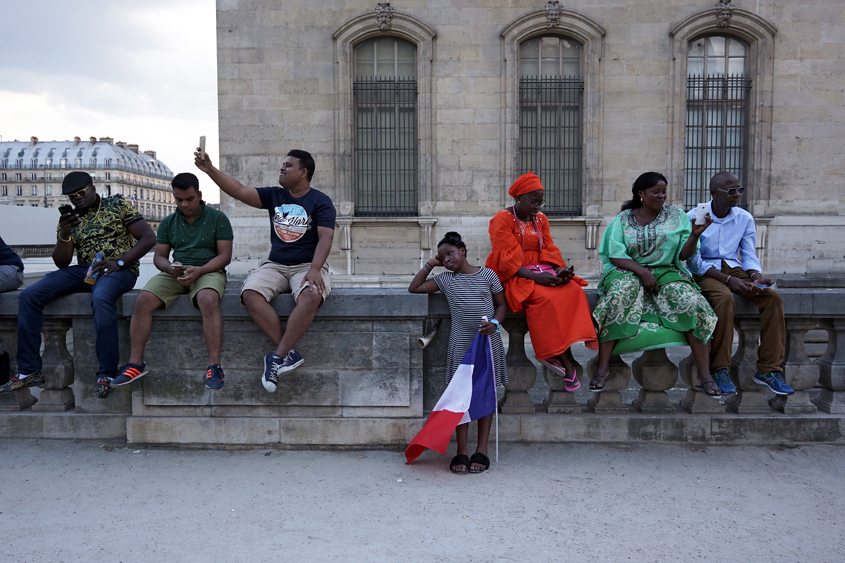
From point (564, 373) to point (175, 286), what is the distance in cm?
300

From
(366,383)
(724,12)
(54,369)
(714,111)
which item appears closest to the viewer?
(366,383)

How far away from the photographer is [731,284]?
4477 millimetres

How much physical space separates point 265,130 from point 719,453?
11125 mm

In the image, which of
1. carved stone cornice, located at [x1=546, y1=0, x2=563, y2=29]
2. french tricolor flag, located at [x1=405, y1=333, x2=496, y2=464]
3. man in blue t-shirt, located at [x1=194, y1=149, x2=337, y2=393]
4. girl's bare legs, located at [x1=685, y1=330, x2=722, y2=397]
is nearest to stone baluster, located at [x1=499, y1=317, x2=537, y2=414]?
french tricolor flag, located at [x1=405, y1=333, x2=496, y2=464]

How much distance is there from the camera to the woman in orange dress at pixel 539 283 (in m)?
4.27

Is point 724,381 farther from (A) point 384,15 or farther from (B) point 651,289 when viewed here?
(A) point 384,15

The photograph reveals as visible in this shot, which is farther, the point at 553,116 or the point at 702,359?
the point at 553,116

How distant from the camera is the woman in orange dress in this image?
14.0 feet

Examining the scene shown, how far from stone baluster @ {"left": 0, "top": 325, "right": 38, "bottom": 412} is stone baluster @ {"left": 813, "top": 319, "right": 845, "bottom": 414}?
636 centimetres

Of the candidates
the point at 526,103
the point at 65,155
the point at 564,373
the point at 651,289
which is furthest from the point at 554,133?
the point at 65,155

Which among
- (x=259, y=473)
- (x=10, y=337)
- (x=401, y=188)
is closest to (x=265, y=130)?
(x=401, y=188)

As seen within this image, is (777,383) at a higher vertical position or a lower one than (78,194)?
lower

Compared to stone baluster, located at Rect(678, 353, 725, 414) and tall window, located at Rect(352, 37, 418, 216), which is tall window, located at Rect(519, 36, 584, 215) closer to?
tall window, located at Rect(352, 37, 418, 216)

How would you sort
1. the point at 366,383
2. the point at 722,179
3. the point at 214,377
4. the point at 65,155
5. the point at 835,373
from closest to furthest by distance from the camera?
the point at 214,377 → the point at 366,383 → the point at 835,373 → the point at 722,179 → the point at 65,155
